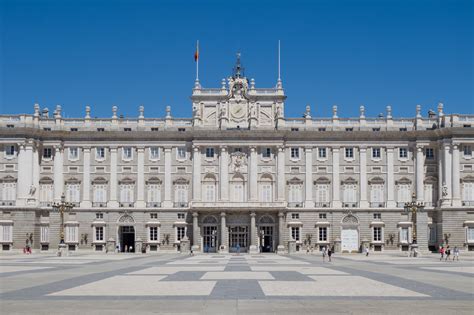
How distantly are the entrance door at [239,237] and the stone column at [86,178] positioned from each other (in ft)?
57.7

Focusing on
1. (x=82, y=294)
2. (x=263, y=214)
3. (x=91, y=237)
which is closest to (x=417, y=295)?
(x=82, y=294)

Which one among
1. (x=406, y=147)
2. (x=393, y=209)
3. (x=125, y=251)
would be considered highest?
(x=406, y=147)

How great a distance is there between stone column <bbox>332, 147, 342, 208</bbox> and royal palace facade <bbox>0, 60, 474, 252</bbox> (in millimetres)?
121

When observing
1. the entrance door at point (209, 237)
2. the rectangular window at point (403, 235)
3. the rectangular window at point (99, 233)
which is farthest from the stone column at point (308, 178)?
the rectangular window at point (99, 233)

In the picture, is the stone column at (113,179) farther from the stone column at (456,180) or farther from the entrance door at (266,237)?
the stone column at (456,180)

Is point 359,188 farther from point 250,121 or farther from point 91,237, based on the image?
point 91,237

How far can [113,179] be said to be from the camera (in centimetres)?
8488

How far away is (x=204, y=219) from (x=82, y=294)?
58.4 metres

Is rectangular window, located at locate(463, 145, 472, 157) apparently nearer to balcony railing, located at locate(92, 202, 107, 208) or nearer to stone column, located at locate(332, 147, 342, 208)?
stone column, located at locate(332, 147, 342, 208)

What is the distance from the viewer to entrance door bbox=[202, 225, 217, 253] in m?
83.4

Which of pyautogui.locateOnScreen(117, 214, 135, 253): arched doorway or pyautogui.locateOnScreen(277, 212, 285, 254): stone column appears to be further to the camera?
pyautogui.locateOnScreen(117, 214, 135, 253): arched doorway

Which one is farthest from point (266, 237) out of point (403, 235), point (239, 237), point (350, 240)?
point (403, 235)

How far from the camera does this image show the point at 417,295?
25328 millimetres

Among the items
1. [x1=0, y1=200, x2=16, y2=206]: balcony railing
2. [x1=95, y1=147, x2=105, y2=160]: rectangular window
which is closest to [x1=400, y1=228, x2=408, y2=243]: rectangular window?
[x1=95, y1=147, x2=105, y2=160]: rectangular window
